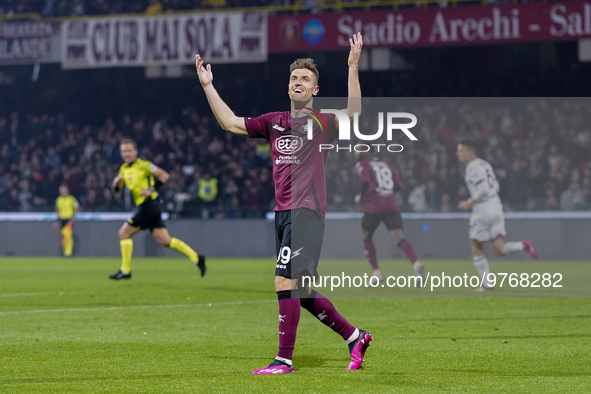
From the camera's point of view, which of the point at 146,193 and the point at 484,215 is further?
the point at 146,193

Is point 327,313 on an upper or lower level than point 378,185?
lower

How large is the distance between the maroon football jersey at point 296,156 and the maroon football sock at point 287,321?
0.57 meters

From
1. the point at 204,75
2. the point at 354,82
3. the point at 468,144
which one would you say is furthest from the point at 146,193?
the point at 354,82

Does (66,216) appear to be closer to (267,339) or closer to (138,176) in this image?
(138,176)

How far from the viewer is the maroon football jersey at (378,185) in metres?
15.3

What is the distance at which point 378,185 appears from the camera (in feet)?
50.6

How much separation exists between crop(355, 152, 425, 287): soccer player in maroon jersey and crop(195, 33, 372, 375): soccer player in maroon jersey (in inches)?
330

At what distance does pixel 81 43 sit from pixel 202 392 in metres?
25.3

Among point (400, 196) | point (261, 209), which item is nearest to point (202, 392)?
point (400, 196)

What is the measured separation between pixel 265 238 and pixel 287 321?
18712 millimetres

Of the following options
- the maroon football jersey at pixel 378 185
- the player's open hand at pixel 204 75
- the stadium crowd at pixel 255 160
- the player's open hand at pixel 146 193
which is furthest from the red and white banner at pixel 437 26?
the player's open hand at pixel 204 75

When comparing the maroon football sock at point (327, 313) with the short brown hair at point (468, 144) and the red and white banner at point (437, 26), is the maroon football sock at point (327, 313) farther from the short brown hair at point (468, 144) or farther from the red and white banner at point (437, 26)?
the red and white banner at point (437, 26)

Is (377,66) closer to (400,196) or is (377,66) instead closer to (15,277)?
(400,196)

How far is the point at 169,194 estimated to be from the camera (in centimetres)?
2820
